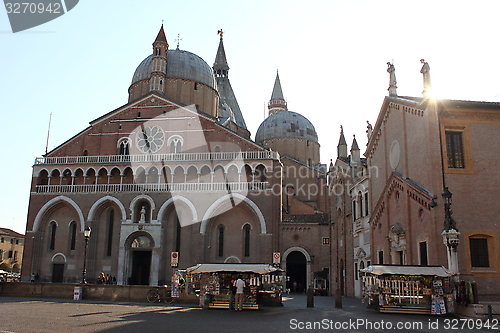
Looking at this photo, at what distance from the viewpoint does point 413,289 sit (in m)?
18.7

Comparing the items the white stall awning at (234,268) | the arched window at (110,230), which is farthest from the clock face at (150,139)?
the white stall awning at (234,268)

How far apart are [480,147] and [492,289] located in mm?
6192

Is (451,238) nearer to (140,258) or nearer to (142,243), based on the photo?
(142,243)

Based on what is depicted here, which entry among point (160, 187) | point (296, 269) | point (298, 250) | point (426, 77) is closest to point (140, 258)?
point (160, 187)

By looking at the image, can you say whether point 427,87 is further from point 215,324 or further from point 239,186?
point 239,186

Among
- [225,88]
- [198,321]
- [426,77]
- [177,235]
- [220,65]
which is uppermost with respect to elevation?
[220,65]

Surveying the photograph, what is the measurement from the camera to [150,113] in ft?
140

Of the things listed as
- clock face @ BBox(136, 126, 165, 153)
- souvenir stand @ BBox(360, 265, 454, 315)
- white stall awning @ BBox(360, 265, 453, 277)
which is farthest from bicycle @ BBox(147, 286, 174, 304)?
clock face @ BBox(136, 126, 165, 153)

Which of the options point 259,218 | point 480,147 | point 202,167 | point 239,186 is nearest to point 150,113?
point 202,167

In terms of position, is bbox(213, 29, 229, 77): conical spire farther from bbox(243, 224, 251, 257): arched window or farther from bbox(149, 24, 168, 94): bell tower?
bbox(243, 224, 251, 257): arched window

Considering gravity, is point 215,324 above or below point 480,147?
below

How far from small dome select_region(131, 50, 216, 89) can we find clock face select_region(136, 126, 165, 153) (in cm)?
882

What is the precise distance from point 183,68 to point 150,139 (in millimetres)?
10850

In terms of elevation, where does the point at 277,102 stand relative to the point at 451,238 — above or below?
above
